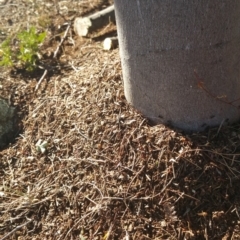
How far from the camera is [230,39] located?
2234 millimetres

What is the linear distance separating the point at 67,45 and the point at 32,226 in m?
1.75

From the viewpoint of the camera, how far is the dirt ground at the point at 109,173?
2461mm

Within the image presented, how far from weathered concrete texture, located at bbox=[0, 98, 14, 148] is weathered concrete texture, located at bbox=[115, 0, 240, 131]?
1.02 meters

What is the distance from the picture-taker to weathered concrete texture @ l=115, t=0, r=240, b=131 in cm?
209

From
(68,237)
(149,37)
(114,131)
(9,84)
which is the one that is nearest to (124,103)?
(114,131)

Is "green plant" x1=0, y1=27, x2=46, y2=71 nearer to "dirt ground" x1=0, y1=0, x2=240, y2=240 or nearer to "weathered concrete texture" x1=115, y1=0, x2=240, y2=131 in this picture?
"dirt ground" x1=0, y1=0, x2=240, y2=240

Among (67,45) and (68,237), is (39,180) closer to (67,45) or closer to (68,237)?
(68,237)

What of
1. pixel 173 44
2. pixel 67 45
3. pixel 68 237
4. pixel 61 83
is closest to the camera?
pixel 173 44

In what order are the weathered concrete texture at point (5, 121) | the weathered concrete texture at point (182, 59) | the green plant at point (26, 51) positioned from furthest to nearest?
the green plant at point (26, 51) < the weathered concrete texture at point (5, 121) < the weathered concrete texture at point (182, 59)

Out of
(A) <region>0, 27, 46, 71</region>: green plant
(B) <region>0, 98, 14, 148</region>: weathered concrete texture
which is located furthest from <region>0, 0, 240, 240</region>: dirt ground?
(A) <region>0, 27, 46, 71</region>: green plant

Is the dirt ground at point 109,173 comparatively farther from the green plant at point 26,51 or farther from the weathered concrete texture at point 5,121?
the green plant at point 26,51

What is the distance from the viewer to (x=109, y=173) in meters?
2.60

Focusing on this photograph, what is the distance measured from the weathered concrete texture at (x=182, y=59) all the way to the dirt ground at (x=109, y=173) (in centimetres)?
12

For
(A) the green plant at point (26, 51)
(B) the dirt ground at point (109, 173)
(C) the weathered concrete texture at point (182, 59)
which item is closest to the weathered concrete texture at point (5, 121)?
(B) the dirt ground at point (109, 173)
